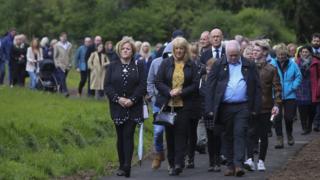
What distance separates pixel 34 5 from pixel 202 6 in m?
12.3

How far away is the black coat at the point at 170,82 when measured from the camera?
12.5 meters

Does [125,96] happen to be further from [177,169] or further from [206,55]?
[206,55]

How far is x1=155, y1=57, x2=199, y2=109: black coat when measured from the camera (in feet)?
41.1

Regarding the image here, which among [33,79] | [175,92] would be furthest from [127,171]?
[33,79]

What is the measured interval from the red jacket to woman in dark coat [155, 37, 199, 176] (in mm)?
6935

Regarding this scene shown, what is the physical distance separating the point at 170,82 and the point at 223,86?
0.91 metres

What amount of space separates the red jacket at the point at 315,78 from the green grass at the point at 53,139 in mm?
3798

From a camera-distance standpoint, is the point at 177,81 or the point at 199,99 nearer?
the point at 177,81

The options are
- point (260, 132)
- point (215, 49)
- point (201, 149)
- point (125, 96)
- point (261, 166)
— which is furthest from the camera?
point (201, 149)

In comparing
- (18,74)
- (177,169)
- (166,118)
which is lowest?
(177,169)

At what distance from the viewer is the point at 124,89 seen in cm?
Result: 1244

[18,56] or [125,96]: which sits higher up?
[18,56]

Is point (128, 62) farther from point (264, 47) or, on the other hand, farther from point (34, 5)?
point (34, 5)

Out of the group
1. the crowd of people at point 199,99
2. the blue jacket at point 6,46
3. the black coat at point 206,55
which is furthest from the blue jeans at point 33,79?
the crowd of people at point 199,99
